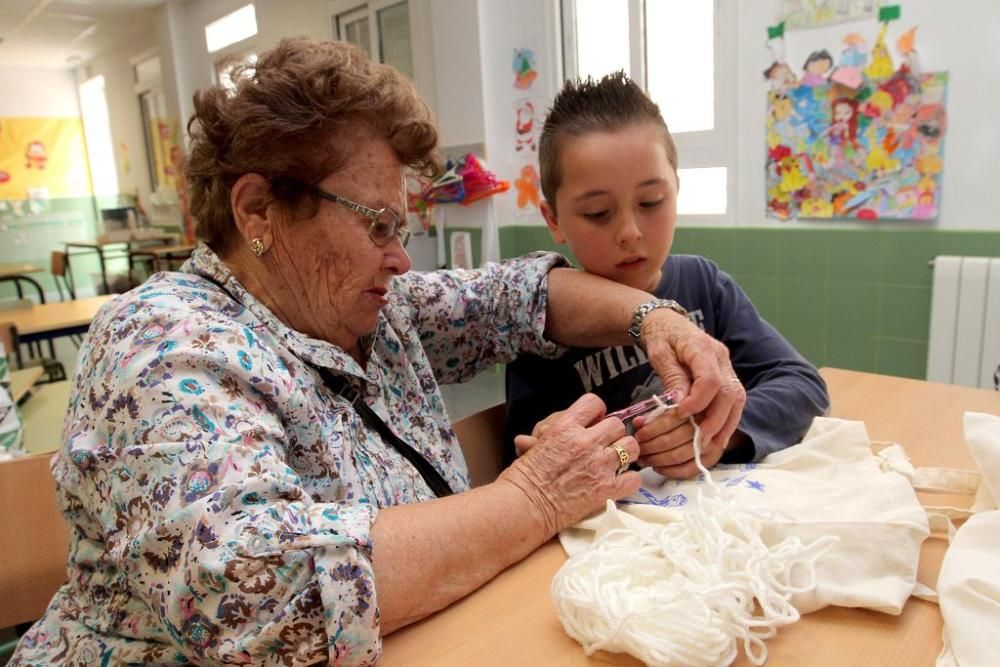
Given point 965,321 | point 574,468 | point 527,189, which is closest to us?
point 574,468

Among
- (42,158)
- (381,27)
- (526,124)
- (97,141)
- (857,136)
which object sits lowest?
(857,136)

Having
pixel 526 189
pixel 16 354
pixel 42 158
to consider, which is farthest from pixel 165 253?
pixel 526 189

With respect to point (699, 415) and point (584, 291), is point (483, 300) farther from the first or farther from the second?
point (699, 415)

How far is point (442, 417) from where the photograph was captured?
1.30 m

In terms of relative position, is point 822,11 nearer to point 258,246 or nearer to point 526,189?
point 526,189

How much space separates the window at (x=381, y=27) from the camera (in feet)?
15.9

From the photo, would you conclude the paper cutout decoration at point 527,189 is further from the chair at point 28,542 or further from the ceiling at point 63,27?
the ceiling at point 63,27

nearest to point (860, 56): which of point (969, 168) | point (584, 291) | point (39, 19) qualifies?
point (969, 168)

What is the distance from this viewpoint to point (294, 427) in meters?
0.92

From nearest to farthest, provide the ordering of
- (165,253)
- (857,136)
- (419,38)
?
(857,136), (419,38), (165,253)

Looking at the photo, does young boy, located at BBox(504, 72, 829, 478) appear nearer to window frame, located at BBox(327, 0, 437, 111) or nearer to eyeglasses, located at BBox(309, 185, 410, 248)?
eyeglasses, located at BBox(309, 185, 410, 248)

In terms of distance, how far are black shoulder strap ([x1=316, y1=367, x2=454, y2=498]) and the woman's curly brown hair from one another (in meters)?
0.26

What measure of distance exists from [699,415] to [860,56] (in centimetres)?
230

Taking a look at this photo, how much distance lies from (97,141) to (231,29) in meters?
4.49
